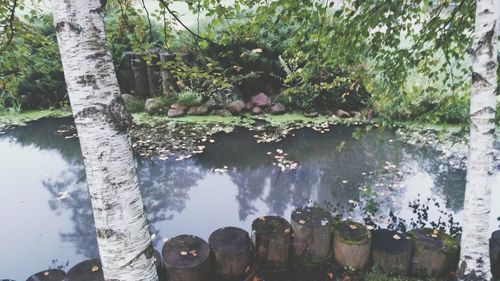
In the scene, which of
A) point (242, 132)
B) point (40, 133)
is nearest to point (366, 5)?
point (242, 132)

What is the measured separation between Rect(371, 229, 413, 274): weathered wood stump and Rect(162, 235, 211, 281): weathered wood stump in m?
1.55

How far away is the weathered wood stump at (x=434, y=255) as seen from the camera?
3.05m

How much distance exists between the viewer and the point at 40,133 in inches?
321

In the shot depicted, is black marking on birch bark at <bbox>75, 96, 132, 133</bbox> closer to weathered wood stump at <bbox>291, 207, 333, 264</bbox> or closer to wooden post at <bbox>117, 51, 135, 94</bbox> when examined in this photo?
weathered wood stump at <bbox>291, 207, 333, 264</bbox>

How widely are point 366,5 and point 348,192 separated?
3.03 m

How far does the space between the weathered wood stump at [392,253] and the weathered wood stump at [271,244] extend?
32.3 inches

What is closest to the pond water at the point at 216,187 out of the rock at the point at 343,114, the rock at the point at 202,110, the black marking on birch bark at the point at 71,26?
the rock at the point at 343,114

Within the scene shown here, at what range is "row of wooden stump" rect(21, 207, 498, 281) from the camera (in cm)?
301

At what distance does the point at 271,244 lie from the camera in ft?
10.7

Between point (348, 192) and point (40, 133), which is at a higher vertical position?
point (40, 133)

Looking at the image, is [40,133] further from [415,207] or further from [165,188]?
[415,207]

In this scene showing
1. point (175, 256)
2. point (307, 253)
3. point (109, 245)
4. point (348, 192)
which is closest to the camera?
point (109, 245)

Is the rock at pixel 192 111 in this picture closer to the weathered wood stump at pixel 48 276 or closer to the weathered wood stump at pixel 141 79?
the weathered wood stump at pixel 141 79

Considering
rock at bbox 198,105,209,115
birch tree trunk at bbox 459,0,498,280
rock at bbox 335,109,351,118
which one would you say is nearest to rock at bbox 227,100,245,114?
rock at bbox 198,105,209,115
